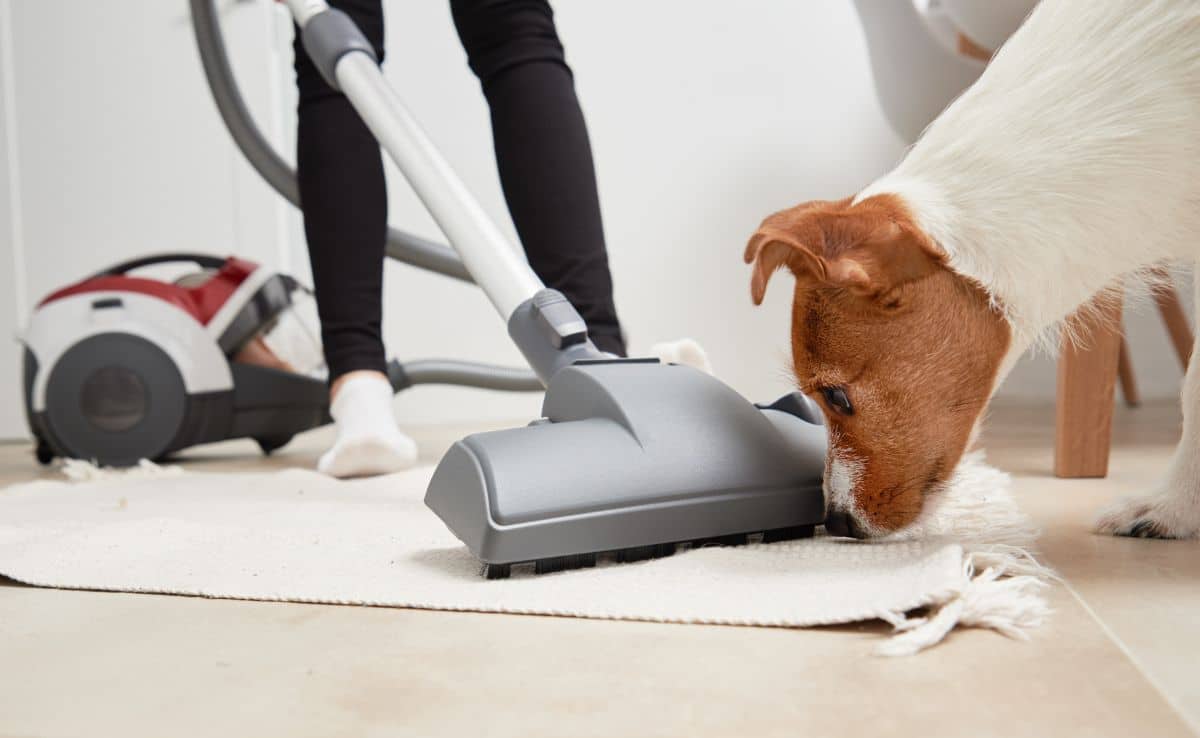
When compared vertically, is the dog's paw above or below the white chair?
below

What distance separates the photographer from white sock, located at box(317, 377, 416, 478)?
1.61 meters

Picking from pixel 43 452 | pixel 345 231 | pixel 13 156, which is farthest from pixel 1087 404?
pixel 13 156

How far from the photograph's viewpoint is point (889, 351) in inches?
37.9

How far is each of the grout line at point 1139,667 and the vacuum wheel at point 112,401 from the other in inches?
67.1

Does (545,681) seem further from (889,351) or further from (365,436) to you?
(365,436)

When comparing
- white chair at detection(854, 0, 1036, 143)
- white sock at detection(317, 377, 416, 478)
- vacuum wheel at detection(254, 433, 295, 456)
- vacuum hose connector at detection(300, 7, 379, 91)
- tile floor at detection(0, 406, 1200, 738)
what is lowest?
vacuum wheel at detection(254, 433, 295, 456)

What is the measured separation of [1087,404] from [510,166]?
0.90m

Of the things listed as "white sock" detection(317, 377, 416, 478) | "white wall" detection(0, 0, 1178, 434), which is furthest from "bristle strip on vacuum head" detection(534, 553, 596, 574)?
"white wall" detection(0, 0, 1178, 434)

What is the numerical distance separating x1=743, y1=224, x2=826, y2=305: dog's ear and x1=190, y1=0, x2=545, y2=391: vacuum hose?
1223mm

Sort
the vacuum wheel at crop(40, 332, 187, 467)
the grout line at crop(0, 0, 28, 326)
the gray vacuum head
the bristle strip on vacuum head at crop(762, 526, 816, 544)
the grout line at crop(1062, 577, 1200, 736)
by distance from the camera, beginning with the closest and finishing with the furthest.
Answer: the grout line at crop(1062, 577, 1200, 736) < the gray vacuum head < the bristle strip on vacuum head at crop(762, 526, 816, 544) < the vacuum wheel at crop(40, 332, 187, 467) < the grout line at crop(0, 0, 28, 326)

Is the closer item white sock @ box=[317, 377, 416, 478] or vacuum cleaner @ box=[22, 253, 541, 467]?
white sock @ box=[317, 377, 416, 478]

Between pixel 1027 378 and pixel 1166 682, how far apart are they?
2800mm

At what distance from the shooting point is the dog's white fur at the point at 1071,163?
90 cm

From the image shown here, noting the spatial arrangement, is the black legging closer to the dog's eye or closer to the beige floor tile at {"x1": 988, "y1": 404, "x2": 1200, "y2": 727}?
the dog's eye
